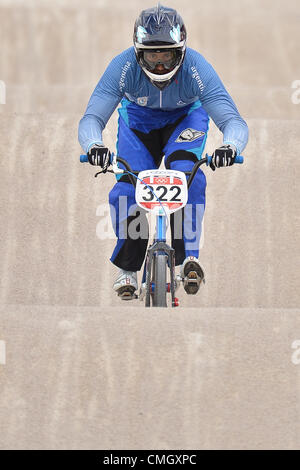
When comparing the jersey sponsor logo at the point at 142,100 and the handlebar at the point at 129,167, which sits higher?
the jersey sponsor logo at the point at 142,100

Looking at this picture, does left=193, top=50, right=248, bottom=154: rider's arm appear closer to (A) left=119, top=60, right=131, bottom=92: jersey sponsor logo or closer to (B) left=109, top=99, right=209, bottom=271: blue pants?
(B) left=109, top=99, right=209, bottom=271: blue pants

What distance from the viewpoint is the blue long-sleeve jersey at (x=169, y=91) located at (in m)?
6.93

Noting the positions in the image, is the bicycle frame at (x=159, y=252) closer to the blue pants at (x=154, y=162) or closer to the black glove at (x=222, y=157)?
the black glove at (x=222, y=157)

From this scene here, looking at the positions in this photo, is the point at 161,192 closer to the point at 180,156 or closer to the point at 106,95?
the point at 180,156

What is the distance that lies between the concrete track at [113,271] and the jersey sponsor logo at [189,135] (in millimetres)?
1292

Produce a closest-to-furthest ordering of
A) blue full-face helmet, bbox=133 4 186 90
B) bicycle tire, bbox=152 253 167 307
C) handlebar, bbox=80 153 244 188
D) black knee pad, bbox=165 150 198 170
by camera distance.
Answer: bicycle tire, bbox=152 253 167 307 → handlebar, bbox=80 153 244 188 → blue full-face helmet, bbox=133 4 186 90 → black knee pad, bbox=165 150 198 170

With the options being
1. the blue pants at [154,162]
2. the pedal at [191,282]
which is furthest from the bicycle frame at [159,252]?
the blue pants at [154,162]

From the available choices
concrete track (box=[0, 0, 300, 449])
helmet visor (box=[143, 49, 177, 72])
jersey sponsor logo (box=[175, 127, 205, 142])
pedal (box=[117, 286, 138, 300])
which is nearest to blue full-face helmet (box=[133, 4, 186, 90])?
helmet visor (box=[143, 49, 177, 72])

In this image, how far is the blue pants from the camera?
22.4 feet

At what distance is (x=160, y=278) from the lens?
6.43 m

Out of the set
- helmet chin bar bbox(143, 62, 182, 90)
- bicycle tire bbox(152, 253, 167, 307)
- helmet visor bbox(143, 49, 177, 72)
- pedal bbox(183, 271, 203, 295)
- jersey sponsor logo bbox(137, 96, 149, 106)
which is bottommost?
bicycle tire bbox(152, 253, 167, 307)

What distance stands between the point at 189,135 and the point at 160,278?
116cm

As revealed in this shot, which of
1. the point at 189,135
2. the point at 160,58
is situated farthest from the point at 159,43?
the point at 189,135

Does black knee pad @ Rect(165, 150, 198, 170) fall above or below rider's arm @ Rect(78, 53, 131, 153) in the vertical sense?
below
